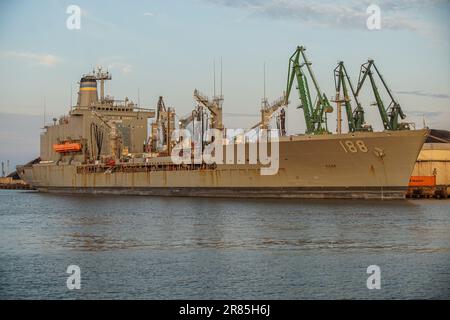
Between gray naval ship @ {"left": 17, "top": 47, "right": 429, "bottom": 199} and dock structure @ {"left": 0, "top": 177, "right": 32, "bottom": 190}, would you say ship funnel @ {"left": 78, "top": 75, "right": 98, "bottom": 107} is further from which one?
dock structure @ {"left": 0, "top": 177, "right": 32, "bottom": 190}

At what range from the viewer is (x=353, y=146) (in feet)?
117

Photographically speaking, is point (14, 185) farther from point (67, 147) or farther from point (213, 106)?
point (213, 106)

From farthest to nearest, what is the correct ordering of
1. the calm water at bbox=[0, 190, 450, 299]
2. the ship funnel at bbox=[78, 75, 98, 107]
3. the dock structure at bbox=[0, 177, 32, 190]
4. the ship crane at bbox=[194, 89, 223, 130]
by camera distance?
the dock structure at bbox=[0, 177, 32, 190] → the ship funnel at bbox=[78, 75, 98, 107] → the ship crane at bbox=[194, 89, 223, 130] → the calm water at bbox=[0, 190, 450, 299]

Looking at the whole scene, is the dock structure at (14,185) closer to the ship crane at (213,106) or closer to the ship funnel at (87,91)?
the ship funnel at (87,91)

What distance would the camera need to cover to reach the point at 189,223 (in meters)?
26.0

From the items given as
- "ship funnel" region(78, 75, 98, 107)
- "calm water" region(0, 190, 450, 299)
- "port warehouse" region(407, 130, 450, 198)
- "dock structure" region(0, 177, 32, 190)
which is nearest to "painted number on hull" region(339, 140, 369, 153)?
"calm water" region(0, 190, 450, 299)

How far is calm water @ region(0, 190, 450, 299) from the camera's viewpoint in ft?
45.4

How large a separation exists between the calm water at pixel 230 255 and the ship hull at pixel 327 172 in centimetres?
612

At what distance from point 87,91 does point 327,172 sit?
1156 inches

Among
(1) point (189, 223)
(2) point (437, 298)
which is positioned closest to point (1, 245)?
(1) point (189, 223)

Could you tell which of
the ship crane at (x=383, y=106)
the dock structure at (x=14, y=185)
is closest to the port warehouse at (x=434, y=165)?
the ship crane at (x=383, y=106)

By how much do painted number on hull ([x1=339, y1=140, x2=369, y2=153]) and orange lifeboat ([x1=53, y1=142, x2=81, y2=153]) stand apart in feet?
91.9
